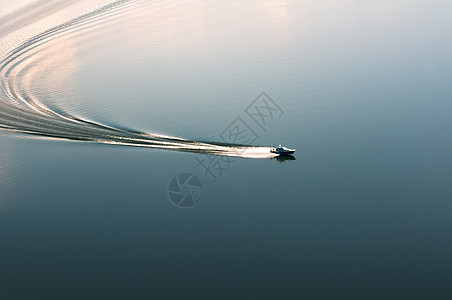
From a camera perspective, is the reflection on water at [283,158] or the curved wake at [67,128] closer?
the reflection on water at [283,158]

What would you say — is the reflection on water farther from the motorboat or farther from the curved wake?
the curved wake

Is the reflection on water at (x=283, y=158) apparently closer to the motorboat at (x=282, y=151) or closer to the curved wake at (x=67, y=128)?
the motorboat at (x=282, y=151)

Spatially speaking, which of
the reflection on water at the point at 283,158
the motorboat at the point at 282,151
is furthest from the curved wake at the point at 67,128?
the reflection on water at the point at 283,158

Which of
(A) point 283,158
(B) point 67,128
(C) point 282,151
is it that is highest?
(C) point 282,151

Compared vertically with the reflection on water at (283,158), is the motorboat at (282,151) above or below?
above

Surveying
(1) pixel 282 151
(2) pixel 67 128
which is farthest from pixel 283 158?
(2) pixel 67 128

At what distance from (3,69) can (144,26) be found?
11.5m

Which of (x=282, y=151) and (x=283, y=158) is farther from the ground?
(x=282, y=151)

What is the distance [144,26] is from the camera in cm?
3978

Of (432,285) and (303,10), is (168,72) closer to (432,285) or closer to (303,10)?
(303,10)

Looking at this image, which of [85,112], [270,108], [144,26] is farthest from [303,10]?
[85,112]

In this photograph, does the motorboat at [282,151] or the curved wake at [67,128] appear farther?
the curved wake at [67,128]

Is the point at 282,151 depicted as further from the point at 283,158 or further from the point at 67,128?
the point at 67,128

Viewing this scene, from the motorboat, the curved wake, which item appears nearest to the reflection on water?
the motorboat
